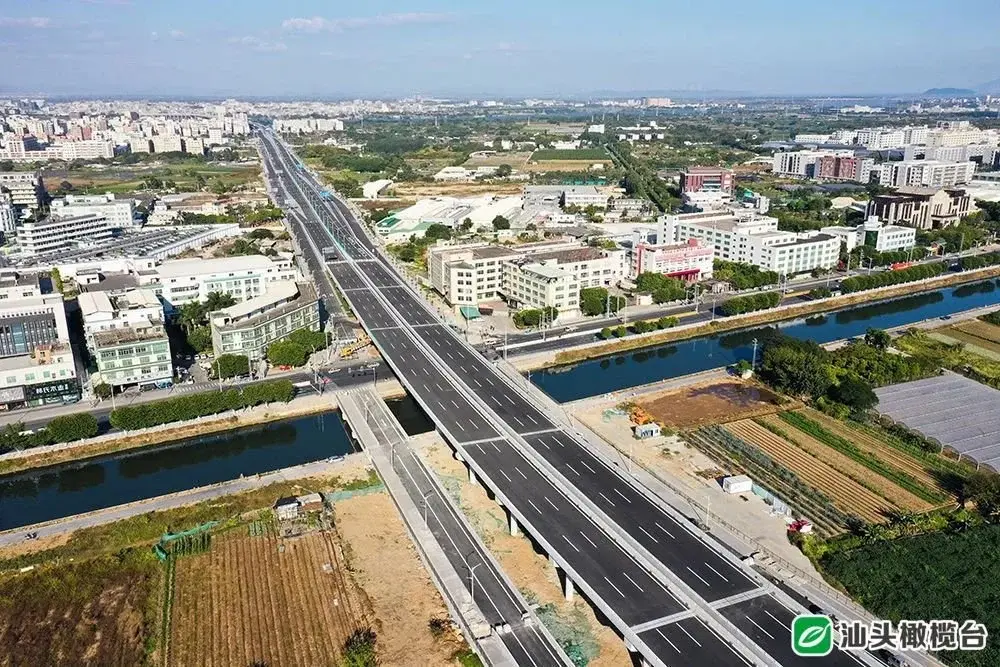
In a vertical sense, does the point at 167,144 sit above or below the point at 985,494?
above

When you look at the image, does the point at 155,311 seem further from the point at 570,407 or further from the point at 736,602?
the point at 736,602

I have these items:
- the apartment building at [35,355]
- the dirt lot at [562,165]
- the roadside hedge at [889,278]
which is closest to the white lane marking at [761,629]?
the apartment building at [35,355]

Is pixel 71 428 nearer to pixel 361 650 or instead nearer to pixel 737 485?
pixel 361 650

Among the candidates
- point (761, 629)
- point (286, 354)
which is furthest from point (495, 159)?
point (761, 629)

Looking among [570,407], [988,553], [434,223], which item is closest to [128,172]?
[434,223]

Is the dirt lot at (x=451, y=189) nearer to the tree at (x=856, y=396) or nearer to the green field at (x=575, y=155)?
the green field at (x=575, y=155)

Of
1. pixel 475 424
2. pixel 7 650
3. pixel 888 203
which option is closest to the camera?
pixel 7 650

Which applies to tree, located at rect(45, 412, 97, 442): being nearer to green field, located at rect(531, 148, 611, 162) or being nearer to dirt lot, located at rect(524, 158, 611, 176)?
dirt lot, located at rect(524, 158, 611, 176)
